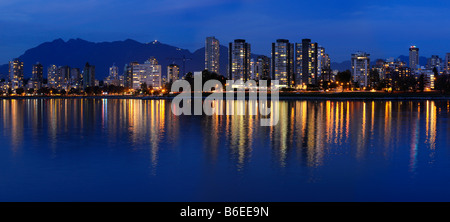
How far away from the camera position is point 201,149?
20.1m

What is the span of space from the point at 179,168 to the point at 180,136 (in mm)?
10138

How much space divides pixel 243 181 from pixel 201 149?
7.00 m

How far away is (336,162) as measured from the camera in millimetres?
16469

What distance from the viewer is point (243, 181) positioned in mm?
13273
